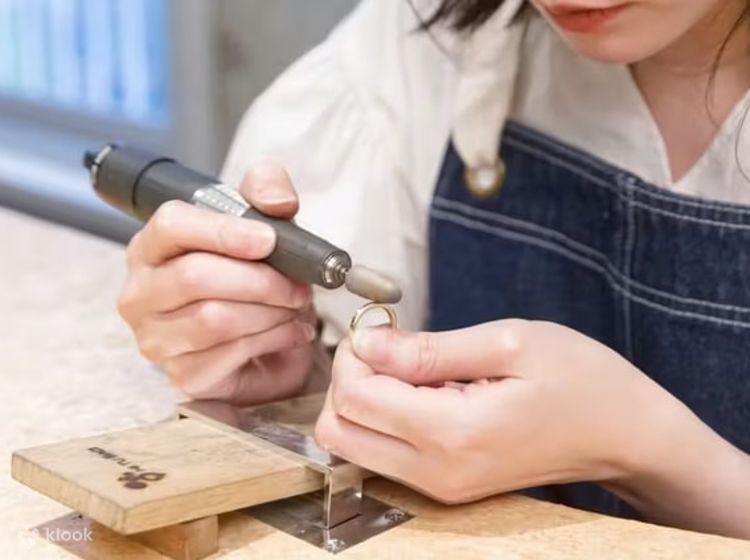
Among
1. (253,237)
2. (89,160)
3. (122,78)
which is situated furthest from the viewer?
(122,78)

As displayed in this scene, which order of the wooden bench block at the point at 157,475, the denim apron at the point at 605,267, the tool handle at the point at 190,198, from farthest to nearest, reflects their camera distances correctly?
the denim apron at the point at 605,267
the tool handle at the point at 190,198
the wooden bench block at the point at 157,475

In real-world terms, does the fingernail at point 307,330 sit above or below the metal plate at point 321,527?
above

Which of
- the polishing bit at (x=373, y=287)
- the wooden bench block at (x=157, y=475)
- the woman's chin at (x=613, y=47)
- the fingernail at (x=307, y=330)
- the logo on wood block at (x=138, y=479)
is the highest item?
the woman's chin at (x=613, y=47)

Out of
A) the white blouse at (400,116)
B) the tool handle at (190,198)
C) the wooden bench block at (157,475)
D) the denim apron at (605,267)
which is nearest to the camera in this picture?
the wooden bench block at (157,475)

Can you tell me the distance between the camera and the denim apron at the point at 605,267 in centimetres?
77

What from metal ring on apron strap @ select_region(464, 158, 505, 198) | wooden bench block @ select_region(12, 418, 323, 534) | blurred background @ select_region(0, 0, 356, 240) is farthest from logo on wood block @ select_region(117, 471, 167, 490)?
blurred background @ select_region(0, 0, 356, 240)

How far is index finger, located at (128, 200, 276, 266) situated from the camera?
674mm

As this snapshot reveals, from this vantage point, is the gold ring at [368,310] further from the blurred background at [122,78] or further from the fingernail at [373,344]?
the blurred background at [122,78]

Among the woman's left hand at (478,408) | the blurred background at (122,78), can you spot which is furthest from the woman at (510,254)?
the blurred background at (122,78)

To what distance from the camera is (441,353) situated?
0.59 m

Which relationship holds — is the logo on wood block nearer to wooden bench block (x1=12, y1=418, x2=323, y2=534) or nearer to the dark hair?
wooden bench block (x1=12, y1=418, x2=323, y2=534)

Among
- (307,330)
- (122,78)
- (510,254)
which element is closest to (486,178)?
(510,254)

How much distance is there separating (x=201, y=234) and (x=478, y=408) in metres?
0.19

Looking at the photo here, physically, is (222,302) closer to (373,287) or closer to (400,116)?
(373,287)
